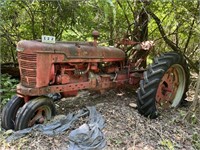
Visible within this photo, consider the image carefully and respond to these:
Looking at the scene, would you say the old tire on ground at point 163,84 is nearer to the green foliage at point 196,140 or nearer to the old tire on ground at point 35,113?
the green foliage at point 196,140

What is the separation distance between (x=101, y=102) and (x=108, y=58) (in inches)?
27.0

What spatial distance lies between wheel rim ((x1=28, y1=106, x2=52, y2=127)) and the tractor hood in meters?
0.69

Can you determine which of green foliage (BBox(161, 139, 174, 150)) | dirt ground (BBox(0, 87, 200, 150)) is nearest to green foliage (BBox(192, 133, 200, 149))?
dirt ground (BBox(0, 87, 200, 150))

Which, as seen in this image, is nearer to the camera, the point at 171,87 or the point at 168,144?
the point at 168,144

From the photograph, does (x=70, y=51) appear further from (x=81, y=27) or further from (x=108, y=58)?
(x=81, y=27)

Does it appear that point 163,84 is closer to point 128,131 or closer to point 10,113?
point 128,131

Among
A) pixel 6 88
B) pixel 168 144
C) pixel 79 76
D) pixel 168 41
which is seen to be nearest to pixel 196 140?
pixel 168 144

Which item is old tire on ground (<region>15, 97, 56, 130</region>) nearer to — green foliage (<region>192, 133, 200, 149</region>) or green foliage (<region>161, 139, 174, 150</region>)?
green foliage (<region>161, 139, 174, 150</region>)

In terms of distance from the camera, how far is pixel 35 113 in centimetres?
311

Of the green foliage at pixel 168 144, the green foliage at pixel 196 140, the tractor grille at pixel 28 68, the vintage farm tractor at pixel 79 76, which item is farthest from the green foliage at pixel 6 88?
the green foliage at pixel 196 140

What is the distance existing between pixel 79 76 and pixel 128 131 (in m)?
1.03

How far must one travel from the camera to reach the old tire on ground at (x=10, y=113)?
3123mm

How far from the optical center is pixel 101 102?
4.04 m

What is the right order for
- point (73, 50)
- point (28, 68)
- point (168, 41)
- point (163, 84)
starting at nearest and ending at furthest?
point (28, 68) < point (73, 50) < point (163, 84) < point (168, 41)
